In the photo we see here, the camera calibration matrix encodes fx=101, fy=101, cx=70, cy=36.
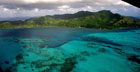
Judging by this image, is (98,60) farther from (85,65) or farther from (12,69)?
(12,69)

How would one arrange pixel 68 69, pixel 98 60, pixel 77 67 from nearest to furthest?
pixel 68 69
pixel 77 67
pixel 98 60

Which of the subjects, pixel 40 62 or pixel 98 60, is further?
pixel 98 60

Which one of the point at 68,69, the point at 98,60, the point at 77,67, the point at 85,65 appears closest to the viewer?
the point at 68,69

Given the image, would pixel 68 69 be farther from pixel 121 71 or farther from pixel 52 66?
pixel 121 71

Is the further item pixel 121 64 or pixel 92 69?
pixel 121 64

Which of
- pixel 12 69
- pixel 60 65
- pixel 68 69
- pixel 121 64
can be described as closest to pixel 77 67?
pixel 68 69

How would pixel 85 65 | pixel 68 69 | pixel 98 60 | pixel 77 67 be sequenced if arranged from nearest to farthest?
pixel 68 69 < pixel 77 67 < pixel 85 65 < pixel 98 60

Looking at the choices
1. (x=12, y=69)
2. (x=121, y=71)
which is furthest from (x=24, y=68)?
(x=121, y=71)

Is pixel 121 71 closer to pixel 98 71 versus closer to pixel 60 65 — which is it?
pixel 98 71
